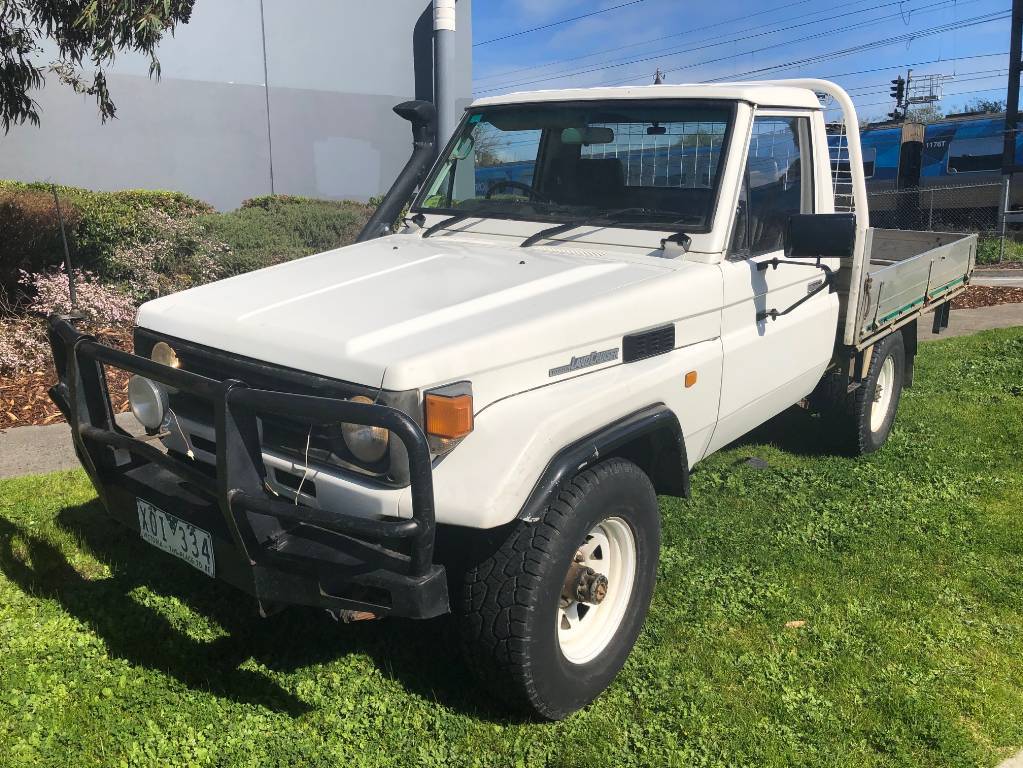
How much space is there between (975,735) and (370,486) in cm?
226

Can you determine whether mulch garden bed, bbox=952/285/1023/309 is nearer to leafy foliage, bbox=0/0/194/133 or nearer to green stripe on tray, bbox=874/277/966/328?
green stripe on tray, bbox=874/277/966/328

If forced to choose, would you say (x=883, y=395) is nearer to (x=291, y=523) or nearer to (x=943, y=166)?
(x=291, y=523)

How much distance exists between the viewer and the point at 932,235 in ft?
22.9

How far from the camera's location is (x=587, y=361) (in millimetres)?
3072

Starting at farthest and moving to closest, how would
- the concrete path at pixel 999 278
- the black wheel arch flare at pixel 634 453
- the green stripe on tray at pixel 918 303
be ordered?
the concrete path at pixel 999 278 → the green stripe on tray at pixel 918 303 → the black wheel arch flare at pixel 634 453

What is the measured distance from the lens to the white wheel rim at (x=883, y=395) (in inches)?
226

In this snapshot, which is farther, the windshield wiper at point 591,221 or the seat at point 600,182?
the seat at point 600,182

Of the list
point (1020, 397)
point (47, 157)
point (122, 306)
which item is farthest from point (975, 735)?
point (47, 157)

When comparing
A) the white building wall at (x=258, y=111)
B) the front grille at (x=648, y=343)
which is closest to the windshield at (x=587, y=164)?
the front grille at (x=648, y=343)

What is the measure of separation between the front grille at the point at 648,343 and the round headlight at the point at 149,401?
1.64m

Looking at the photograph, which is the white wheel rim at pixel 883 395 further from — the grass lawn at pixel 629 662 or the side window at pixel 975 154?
the side window at pixel 975 154

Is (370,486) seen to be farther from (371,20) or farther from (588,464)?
(371,20)

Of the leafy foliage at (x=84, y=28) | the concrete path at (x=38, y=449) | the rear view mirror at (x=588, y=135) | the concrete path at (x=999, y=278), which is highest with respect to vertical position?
the leafy foliage at (x=84, y=28)

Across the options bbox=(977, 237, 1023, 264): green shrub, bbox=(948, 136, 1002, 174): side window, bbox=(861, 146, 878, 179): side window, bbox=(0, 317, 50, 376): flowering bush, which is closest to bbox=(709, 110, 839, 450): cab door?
bbox=(0, 317, 50, 376): flowering bush
